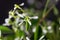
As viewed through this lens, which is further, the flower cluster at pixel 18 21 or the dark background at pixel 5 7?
the dark background at pixel 5 7

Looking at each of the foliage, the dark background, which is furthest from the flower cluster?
the dark background

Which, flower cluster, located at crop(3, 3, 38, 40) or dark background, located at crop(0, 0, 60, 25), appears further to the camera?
dark background, located at crop(0, 0, 60, 25)

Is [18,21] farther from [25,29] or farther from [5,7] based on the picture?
[5,7]

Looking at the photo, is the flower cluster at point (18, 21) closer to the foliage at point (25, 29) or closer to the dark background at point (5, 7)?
the foliage at point (25, 29)

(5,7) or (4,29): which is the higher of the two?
(5,7)

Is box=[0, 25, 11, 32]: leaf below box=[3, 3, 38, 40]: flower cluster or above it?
below

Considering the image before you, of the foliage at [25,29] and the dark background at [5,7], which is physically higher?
the dark background at [5,7]

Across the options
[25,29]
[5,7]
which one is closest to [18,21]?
[25,29]

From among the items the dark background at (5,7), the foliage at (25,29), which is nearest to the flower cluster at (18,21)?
the foliage at (25,29)

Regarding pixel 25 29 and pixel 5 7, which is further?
pixel 5 7

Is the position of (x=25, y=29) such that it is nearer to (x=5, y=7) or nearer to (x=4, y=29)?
(x=4, y=29)

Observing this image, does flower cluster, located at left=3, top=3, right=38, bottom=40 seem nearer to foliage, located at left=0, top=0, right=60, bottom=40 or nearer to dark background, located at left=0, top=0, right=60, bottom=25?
foliage, located at left=0, top=0, right=60, bottom=40
